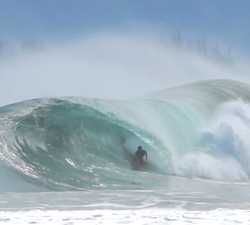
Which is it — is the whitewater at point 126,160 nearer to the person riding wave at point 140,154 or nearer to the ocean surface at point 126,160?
the ocean surface at point 126,160

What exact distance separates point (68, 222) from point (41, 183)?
6084 mm

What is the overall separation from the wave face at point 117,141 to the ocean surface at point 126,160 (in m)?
0.03

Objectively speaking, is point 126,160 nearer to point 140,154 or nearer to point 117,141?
point 140,154

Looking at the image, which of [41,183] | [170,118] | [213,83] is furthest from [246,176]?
[213,83]

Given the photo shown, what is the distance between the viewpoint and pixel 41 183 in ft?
37.6

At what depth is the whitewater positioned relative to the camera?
647 cm

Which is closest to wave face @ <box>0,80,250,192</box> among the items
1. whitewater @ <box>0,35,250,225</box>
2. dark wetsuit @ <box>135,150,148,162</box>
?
whitewater @ <box>0,35,250,225</box>

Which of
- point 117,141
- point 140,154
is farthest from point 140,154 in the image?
point 117,141

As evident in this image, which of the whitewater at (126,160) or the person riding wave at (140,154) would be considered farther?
the person riding wave at (140,154)

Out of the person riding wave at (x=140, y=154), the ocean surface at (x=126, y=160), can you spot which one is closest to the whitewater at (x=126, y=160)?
the ocean surface at (x=126, y=160)

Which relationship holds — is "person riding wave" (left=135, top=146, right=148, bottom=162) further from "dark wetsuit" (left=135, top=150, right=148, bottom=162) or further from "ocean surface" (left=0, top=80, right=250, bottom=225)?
"ocean surface" (left=0, top=80, right=250, bottom=225)

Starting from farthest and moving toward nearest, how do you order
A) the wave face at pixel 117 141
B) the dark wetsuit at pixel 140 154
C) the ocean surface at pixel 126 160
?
the dark wetsuit at pixel 140 154
the wave face at pixel 117 141
the ocean surface at pixel 126 160

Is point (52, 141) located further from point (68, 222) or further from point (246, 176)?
point (68, 222)

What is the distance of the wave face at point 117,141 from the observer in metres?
12.4
